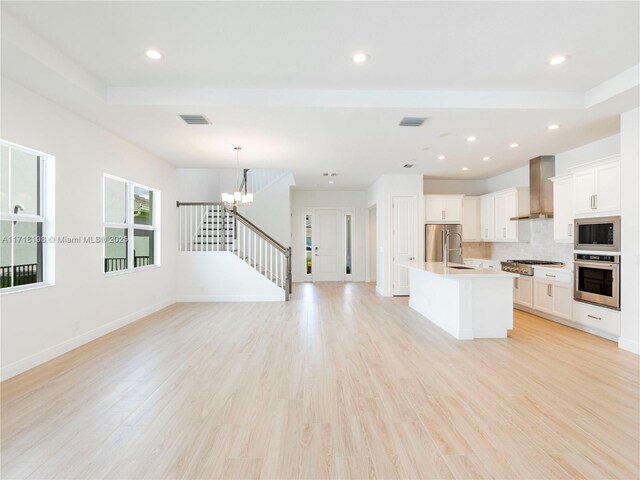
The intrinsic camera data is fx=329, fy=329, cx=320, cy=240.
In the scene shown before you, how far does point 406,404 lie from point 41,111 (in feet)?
15.2

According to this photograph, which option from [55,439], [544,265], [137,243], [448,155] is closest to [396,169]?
[448,155]

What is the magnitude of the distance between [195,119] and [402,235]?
5.16 metres

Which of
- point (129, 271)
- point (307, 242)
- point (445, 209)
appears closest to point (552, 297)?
point (445, 209)

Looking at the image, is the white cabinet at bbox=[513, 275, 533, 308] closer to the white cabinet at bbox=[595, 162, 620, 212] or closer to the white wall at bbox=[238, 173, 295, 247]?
the white cabinet at bbox=[595, 162, 620, 212]

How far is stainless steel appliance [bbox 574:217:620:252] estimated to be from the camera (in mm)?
4168

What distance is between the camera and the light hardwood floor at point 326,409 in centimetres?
193

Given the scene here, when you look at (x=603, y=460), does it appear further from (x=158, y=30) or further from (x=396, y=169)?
(x=396, y=169)

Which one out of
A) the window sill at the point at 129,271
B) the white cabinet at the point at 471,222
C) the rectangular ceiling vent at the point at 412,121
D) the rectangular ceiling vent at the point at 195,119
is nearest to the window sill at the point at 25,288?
the window sill at the point at 129,271

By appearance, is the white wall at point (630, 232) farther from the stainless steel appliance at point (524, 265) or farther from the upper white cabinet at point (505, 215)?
the upper white cabinet at point (505, 215)

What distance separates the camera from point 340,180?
8477 mm

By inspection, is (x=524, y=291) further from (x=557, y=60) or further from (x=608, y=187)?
(x=557, y=60)

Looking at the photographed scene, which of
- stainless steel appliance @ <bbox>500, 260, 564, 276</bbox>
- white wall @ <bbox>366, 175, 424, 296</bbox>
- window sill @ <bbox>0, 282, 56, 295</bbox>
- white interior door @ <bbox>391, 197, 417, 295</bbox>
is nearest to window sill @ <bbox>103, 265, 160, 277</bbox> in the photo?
window sill @ <bbox>0, 282, 56, 295</bbox>

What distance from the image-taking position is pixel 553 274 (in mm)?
5227

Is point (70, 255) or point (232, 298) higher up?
point (70, 255)
